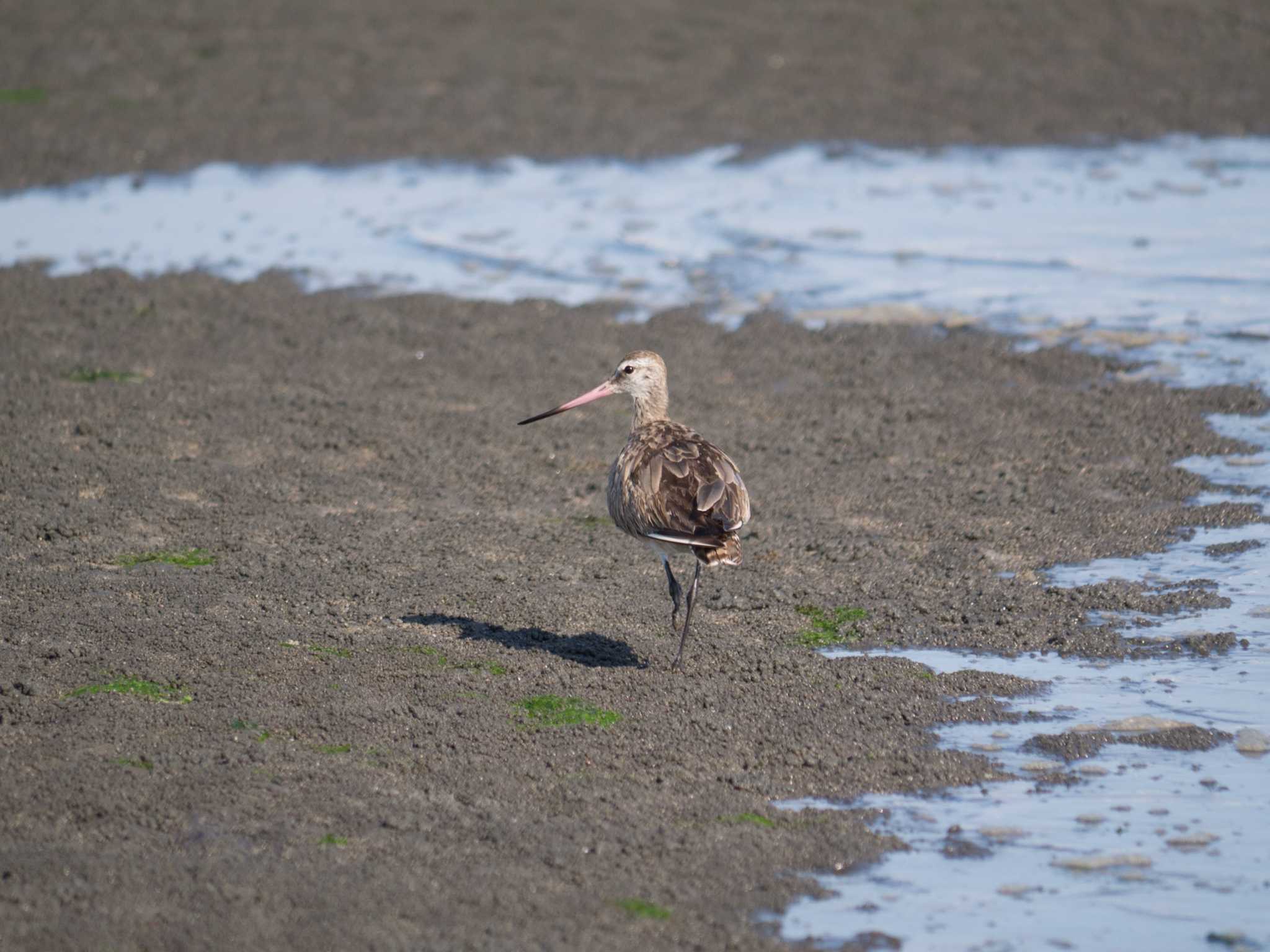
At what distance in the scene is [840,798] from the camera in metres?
5.64

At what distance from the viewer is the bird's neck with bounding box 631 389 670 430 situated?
7.87 meters

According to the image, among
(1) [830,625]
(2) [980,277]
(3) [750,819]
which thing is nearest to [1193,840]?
(3) [750,819]

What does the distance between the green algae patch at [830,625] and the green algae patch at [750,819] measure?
153cm

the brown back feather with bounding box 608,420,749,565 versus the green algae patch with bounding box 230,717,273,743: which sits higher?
the brown back feather with bounding box 608,420,749,565

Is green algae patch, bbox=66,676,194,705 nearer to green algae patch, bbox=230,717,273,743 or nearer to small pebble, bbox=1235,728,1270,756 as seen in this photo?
green algae patch, bbox=230,717,273,743

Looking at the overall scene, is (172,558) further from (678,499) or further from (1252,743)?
(1252,743)

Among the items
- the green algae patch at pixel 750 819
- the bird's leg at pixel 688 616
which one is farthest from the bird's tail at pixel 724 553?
the green algae patch at pixel 750 819

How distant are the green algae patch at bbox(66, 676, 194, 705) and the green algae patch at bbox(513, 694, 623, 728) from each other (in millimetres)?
1335

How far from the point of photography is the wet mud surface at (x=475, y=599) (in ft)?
16.7

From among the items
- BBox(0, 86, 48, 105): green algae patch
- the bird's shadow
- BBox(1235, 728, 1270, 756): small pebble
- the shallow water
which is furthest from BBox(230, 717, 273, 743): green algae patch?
BBox(0, 86, 48, 105): green algae patch

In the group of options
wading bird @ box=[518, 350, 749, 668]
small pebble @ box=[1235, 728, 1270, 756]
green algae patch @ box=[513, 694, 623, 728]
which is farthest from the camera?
wading bird @ box=[518, 350, 749, 668]

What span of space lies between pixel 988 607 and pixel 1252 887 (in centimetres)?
225

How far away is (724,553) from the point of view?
6.33 metres

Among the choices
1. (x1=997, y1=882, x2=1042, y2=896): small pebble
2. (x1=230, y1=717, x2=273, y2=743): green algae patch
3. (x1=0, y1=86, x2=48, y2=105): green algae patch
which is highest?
(x1=0, y1=86, x2=48, y2=105): green algae patch
